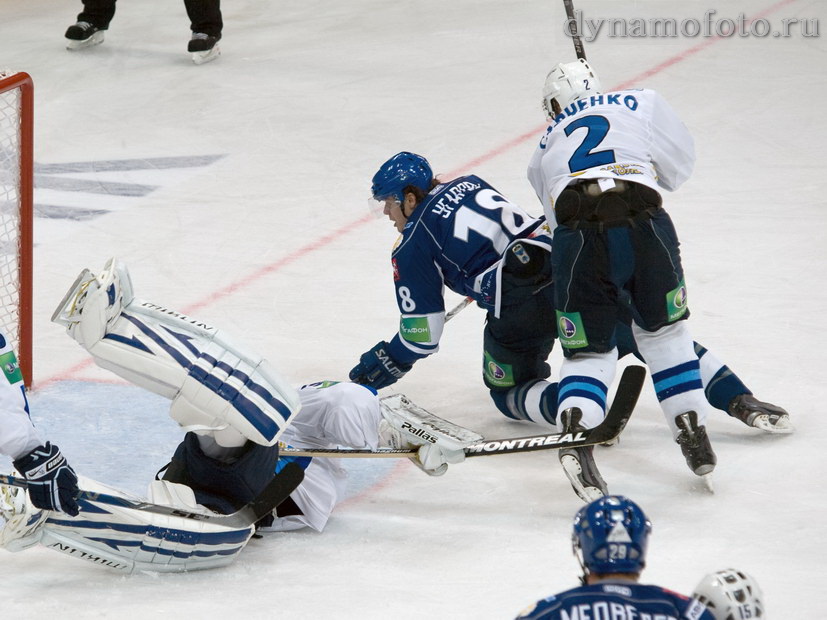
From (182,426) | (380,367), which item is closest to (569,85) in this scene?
(380,367)

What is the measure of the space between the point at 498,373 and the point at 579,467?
25.3 inches

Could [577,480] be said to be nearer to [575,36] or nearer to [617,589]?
[617,589]

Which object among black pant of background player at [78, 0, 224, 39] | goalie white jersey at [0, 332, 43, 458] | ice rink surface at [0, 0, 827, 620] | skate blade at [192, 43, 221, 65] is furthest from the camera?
skate blade at [192, 43, 221, 65]

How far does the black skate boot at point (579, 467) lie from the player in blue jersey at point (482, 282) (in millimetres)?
431

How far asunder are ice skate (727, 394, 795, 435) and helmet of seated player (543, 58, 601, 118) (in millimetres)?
982

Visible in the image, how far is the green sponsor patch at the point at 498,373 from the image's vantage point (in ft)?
13.4

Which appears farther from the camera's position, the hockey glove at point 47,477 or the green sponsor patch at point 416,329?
the green sponsor patch at point 416,329

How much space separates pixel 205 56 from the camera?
8.30m

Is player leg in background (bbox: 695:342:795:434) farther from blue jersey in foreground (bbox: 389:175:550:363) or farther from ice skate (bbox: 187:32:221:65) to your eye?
ice skate (bbox: 187:32:221:65)

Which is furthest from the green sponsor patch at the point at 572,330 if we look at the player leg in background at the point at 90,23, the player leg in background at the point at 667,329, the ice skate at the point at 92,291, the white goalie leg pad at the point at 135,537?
the player leg in background at the point at 90,23

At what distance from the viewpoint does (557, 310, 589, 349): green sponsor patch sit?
3588 mm

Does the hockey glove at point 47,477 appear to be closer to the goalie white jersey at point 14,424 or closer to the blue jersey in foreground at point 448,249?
the goalie white jersey at point 14,424

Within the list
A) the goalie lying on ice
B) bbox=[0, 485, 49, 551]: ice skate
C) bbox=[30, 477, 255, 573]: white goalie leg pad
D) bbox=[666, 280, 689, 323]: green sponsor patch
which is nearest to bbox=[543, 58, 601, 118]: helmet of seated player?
bbox=[666, 280, 689, 323]: green sponsor patch

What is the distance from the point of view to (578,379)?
11.8 feet
